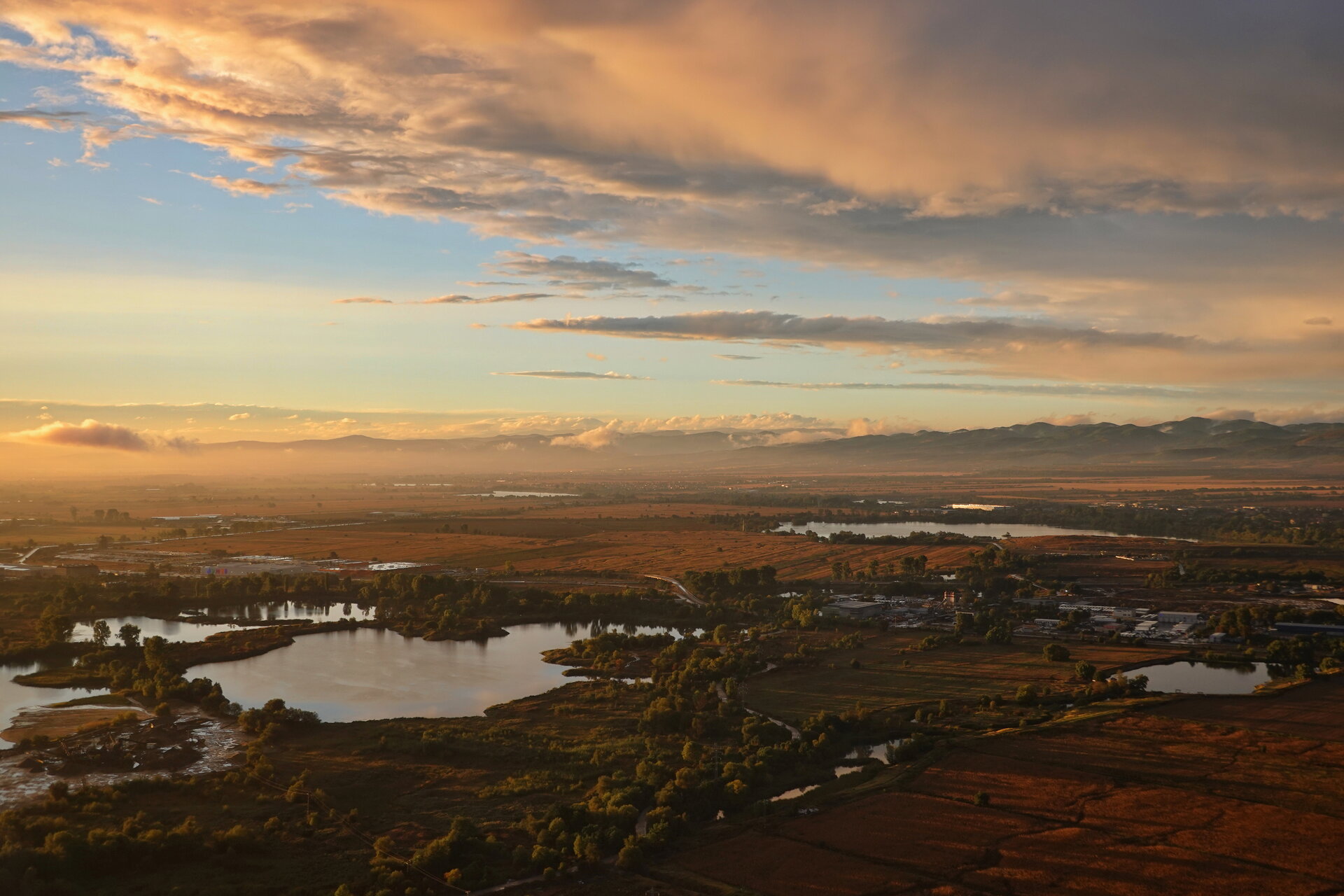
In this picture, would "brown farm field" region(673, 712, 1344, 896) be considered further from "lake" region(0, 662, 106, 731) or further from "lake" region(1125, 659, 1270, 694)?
"lake" region(0, 662, 106, 731)

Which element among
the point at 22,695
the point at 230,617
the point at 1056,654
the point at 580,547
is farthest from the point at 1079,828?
the point at 580,547

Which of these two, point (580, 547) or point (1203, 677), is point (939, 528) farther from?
point (1203, 677)

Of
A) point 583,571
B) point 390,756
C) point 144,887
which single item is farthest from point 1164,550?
point 144,887

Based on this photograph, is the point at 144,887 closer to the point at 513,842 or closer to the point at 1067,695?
the point at 513,842

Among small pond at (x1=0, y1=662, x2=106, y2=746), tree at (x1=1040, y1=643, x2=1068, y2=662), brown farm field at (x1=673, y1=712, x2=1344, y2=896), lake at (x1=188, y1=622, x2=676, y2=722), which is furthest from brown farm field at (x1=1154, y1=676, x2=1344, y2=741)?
small pond at (x1=0, y1=662, x2=106, y2=746)

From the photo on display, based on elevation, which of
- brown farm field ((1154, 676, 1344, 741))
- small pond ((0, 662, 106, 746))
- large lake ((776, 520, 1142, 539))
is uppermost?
large lake ((776, 520, 1142, 539))

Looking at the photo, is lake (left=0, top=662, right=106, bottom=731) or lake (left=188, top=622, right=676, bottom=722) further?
lake (left=188, top=622, right=676, bottom=722)

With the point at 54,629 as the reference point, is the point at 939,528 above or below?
below
